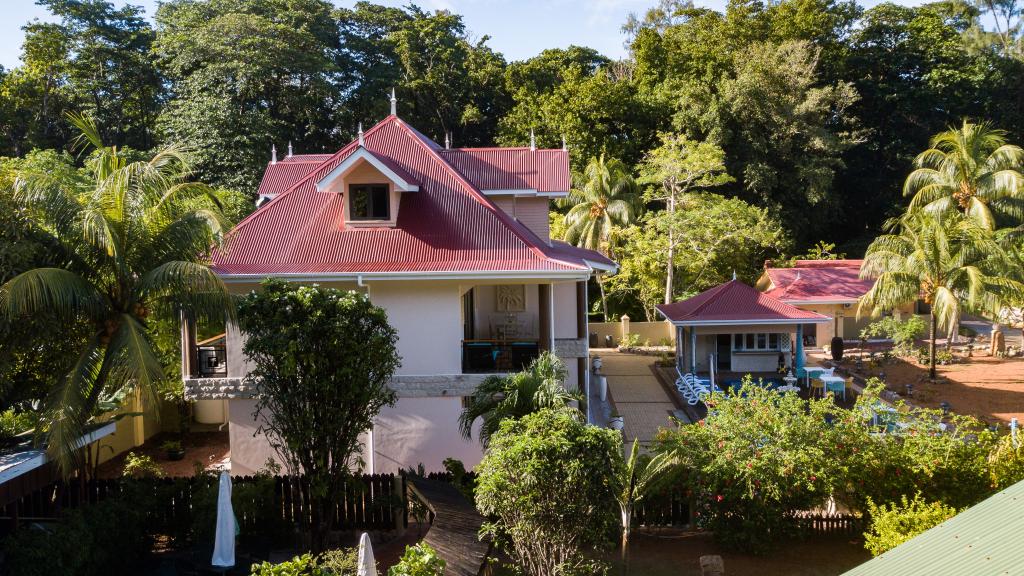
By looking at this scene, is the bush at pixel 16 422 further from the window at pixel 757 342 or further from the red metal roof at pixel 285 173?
the window at pixel 757 342

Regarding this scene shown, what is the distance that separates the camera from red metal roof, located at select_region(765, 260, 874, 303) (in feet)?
107

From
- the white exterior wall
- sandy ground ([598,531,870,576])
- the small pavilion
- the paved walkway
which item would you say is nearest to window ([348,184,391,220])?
the white exterior wall

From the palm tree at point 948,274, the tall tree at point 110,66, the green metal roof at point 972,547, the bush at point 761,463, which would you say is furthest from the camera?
the tall tree at point 110,66

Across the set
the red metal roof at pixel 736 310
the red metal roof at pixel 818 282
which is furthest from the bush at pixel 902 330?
the red metal roof at pixel 736 310

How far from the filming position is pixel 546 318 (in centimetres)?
1573

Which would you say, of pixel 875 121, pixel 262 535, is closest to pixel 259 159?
pixel 262 535

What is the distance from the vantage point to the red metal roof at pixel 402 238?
1470cm

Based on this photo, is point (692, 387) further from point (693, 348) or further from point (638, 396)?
point (638, 396)

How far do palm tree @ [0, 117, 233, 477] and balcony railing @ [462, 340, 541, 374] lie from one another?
5.38 metres

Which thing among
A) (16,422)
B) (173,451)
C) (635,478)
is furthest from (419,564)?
(173,451)

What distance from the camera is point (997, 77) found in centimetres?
4569

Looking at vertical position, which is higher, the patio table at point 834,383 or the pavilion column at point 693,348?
the pavilion column at point 693,348

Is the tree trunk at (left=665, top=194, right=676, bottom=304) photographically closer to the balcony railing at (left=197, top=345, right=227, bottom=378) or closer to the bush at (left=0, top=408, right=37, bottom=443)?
the balcony railing at (left=197, top=345, right=227, bottom=378)

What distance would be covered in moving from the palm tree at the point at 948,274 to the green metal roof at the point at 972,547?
1951cm
